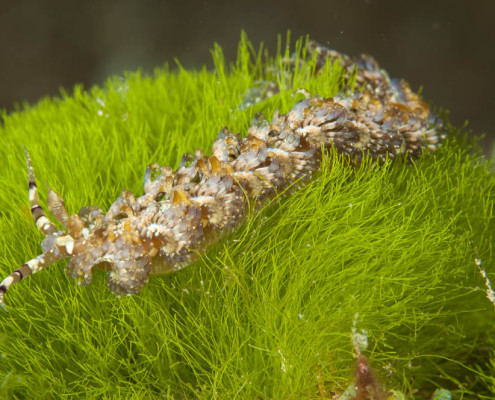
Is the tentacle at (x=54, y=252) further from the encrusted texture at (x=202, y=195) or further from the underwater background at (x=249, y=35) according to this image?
the underwater background at (x=249, y=35)

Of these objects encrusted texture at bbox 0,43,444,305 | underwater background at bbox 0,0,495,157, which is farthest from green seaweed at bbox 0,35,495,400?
underwater background at bbox 0,0,495,157

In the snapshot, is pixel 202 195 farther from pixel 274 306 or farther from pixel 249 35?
pixel 249 35

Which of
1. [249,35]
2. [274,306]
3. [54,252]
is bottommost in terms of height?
[274,306]

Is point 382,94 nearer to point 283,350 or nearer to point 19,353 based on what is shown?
point 283,350

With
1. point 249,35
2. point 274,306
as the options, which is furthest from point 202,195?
point 249,35

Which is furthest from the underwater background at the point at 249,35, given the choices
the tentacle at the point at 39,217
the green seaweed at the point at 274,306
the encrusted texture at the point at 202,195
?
the tentacle at the point at 39,217

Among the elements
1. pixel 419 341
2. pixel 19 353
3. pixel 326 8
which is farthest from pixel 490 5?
pixel 19 353

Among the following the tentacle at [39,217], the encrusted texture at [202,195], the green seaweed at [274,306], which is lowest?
the green seaweed at [274,306]

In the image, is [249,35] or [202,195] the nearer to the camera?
[202,195]
